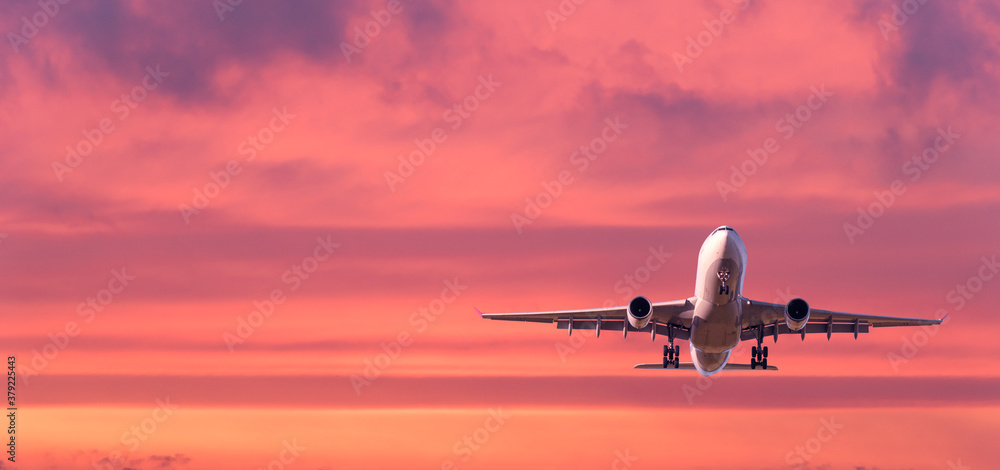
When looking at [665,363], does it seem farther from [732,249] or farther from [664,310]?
[732,249]

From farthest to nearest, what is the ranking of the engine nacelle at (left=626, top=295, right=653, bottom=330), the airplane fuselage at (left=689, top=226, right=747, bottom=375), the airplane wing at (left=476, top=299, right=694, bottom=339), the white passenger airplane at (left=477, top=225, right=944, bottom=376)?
the airplane wing at (left=476, top=299, right=694, bottom=339) → the engine nacelle at (left=626, top=295, right=653, bottom=330) → the white passenger airplane at (left=477, top=225, right=944, bottom=376) → the airplane fuselage at (left=689, top=226, right=747, bottom=375)

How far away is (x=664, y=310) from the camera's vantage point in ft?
282

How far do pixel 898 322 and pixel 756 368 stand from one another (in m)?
9.61

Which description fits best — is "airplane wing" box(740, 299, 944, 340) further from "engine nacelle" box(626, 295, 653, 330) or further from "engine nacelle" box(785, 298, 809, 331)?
"engine nacelle" box(626, 295, 653, 330)

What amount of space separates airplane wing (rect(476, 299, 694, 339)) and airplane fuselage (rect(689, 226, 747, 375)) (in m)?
1.61

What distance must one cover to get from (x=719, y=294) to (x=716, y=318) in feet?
9.12

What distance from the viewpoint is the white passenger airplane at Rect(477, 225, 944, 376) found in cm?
7706

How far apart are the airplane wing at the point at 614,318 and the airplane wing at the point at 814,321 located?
12.2ft

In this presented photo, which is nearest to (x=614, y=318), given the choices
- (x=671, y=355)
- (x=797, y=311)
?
(x=671, y=355)

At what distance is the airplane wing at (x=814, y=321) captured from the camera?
8588 cm

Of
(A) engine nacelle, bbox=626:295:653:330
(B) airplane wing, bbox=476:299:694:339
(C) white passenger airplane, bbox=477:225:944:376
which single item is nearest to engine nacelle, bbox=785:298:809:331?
(C) white passenger airplane, bbox=477:225:944:376

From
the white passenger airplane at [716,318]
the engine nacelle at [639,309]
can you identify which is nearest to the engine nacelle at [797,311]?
the white passenger airplane at [716,318]

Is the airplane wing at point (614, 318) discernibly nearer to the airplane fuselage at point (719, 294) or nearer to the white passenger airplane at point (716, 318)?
the white passenger airplane at point (716, 318)

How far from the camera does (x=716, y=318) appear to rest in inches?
3169
